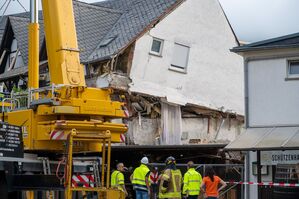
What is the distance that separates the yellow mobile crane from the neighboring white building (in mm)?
7006

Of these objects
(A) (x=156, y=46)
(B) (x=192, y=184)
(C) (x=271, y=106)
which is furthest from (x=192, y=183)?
(A) (x=156, y=46)

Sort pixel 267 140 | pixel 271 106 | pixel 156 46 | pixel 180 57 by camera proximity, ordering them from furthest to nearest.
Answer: pixel 180 57 → pixel 156 46 → pixel 271 106 → pixel 267 140

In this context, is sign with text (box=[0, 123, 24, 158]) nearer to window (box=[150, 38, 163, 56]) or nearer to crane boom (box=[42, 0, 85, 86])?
crane boom (box=[42, 0, 85, 86])

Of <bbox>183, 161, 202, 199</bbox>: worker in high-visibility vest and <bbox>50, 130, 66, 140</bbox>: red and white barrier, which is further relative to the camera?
<bbox>183, 161, 202, 199</bbox>: worker in high-visibility vest

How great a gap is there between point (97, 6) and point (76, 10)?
139 centimetres

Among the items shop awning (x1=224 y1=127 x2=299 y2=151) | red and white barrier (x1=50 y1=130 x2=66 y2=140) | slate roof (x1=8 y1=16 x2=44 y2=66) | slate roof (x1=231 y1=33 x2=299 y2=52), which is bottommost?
red and white barrier (x1=50 y1=130 x2=66 y2=140)

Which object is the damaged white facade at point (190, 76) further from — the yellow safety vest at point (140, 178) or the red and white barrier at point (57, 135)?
the red and white barrier at point (57, 135)

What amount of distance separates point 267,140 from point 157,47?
11.9m

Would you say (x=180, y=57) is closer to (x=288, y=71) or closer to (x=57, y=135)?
(x=288, y=71)

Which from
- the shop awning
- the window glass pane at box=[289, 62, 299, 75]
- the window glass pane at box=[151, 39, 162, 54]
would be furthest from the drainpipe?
the window glass pane at box=[151, 39, 162, 54]

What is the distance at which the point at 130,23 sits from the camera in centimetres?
3381

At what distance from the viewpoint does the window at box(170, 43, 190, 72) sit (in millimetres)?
34594

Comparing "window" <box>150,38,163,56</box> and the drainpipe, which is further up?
"window" <box>150,38,163,56</box>

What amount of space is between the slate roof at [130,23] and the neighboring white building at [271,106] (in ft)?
27.4
